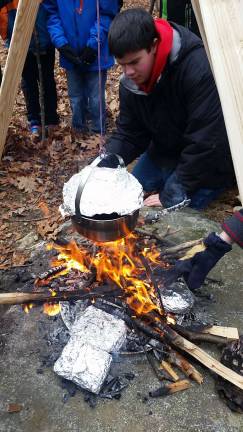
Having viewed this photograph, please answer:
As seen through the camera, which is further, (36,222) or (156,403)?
(36,222)

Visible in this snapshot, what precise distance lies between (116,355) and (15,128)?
4.69m

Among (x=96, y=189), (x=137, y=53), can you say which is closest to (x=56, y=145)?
(x=137, y=53)

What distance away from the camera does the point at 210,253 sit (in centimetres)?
288

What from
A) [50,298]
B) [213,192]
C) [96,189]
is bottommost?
[213,192]

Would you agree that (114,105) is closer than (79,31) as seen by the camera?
No

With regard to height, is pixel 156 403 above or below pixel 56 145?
below

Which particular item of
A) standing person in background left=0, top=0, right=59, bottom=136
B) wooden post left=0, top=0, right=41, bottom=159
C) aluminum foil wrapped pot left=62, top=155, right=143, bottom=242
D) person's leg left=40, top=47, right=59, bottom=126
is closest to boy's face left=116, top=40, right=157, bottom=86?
wooden post left=0, top=0, right=41, bottom=159

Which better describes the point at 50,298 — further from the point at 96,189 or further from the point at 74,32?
the point at 74,32

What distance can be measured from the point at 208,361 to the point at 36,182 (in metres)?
3.67

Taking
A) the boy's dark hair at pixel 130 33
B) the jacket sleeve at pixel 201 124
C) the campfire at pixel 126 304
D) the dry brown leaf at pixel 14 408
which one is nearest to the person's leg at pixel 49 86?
the jacket sleeve at pixel 201 124

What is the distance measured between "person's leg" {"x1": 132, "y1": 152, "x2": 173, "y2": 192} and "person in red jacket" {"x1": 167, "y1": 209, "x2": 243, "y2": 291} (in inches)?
79.0

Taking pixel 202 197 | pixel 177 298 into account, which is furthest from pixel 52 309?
pixel 202 197

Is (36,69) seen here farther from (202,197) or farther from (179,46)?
(202,197)

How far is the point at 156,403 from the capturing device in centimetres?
249
